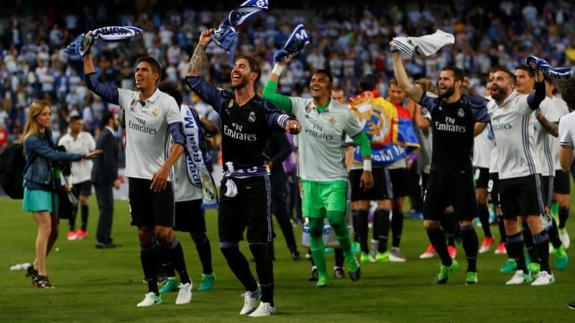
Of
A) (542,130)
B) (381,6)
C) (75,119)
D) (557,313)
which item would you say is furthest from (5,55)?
(557,313)

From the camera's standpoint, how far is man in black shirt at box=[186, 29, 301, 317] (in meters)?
11.0

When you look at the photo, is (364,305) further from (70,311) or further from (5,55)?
(5,55)

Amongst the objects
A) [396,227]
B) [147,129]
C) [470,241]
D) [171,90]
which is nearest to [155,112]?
[147,129]

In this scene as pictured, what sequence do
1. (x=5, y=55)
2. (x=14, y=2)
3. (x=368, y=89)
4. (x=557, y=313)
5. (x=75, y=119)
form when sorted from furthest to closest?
(x=14, y=2) → (x=5, y=55) → (x=75, y=119) → (x=368, y=89) → (x=557, y=313)

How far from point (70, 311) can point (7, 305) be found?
3.18ft

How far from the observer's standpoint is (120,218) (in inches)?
1003

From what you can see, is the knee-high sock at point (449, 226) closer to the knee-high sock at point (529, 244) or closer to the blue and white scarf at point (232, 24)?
the knee-high sock at point (529, 244)

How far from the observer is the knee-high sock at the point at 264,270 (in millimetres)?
10930

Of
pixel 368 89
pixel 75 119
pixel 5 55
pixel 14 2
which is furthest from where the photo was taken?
pixel 14 2

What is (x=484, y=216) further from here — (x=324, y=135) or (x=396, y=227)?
(x=324, y=135)

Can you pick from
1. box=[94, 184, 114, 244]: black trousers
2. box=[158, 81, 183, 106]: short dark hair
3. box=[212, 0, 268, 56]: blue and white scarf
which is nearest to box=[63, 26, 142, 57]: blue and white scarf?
box=[212, 0, 268, 56]: blue and white scarf

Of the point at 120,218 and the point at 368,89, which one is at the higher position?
the point at 368,89

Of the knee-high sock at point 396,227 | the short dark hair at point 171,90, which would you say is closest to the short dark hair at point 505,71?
the short dark hair at point 171,90

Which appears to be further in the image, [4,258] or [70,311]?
[4,258]
